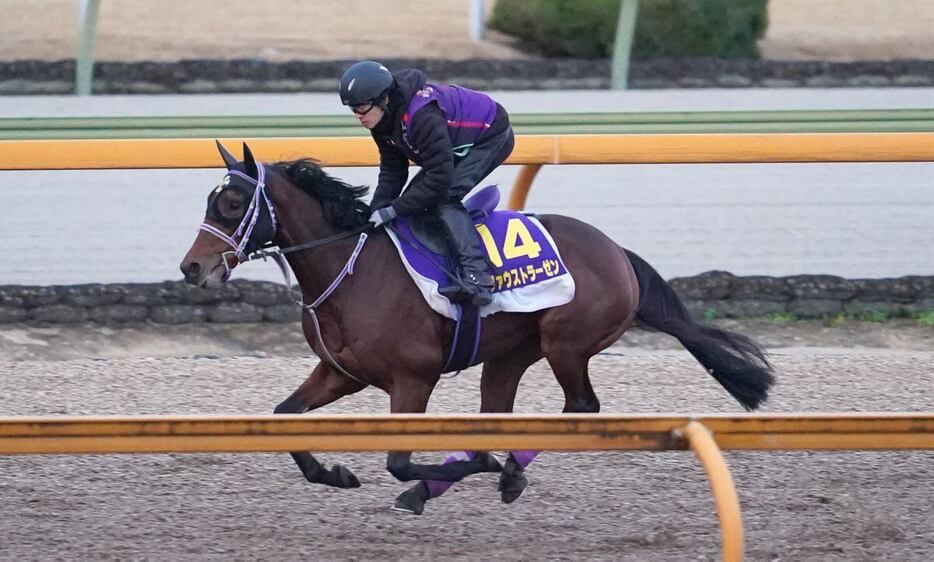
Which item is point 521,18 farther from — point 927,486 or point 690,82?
point 927,486

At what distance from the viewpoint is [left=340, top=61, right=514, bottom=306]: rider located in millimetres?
Result: 4992

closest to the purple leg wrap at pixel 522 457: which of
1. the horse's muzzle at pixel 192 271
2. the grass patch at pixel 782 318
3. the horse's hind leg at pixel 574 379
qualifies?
the horse's hind leg at pixel 574 379

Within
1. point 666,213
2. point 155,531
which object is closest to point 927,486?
point 155,531

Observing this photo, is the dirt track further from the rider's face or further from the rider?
the rider's face

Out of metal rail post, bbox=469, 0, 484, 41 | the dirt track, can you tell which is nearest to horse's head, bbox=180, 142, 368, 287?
the dirt track

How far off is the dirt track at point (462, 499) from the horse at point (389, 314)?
0.19 metres

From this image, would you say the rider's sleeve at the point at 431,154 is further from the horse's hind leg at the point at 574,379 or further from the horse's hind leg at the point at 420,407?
the horse's hind leg at the point at 574,379

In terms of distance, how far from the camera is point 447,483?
5.13 meters

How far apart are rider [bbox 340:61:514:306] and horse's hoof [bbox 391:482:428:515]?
0.71m

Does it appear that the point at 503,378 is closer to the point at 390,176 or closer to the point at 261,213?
the point at 390,176

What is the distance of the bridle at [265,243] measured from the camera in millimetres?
4980

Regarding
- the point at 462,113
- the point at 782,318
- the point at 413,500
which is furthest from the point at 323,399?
the point at 782,318

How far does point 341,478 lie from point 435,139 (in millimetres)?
1290

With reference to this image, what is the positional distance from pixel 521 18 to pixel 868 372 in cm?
1266
